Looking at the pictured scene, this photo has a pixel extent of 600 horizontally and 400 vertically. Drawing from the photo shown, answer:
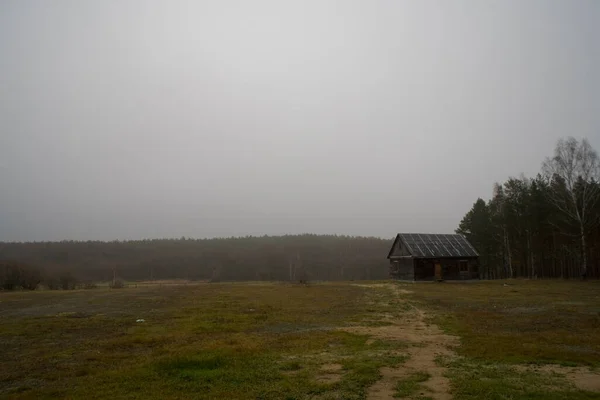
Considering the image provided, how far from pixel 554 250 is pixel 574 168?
51.0 feet

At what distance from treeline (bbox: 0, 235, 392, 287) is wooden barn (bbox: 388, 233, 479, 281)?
1113 inches

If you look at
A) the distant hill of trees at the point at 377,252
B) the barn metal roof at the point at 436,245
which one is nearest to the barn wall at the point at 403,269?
the barn metal roof at the point at 436,245

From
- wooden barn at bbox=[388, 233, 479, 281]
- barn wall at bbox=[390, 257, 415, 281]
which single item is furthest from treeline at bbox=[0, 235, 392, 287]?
wooden barn at bbox=[388, 233, 479, 281]

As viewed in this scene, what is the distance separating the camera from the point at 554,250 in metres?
54.9

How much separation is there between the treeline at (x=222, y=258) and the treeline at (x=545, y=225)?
3045cm

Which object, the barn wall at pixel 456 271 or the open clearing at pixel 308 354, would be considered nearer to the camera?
the open clearing at pixel 308 354

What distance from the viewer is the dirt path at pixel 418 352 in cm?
896

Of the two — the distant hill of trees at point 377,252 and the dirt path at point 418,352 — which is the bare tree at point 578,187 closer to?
the distant hill of trees at point 377,252

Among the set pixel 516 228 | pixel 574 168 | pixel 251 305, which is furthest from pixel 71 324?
pixel 516 228

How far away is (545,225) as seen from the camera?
52031 mm

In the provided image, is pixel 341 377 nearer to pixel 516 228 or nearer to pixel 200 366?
pixel 200 366

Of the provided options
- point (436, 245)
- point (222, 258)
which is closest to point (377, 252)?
point (222, 258)

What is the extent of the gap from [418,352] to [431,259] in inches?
1698

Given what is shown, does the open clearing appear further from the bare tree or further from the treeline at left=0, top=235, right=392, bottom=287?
the treeline at left=0, top=235, right=392, bottom=287
